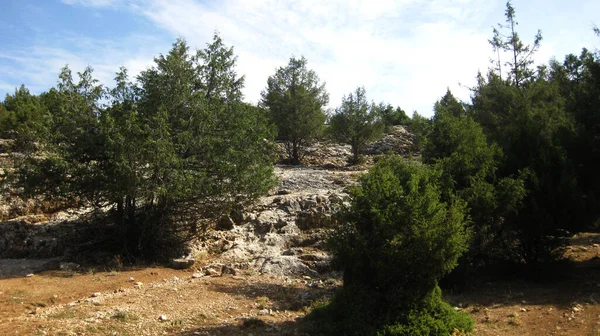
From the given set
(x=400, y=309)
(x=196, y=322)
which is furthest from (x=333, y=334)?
(x=196, y=322)

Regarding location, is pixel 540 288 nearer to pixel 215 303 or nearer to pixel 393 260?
pixel 393 260

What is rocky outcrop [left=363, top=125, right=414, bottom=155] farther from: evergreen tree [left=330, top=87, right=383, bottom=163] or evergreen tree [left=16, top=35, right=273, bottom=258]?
evergreen tree [left=16, top=35, right=273, bottom=258]

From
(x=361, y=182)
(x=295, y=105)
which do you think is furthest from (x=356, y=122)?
(x=361, y=182)

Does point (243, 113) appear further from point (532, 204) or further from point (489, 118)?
point (489, 118)

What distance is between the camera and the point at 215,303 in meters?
9.44

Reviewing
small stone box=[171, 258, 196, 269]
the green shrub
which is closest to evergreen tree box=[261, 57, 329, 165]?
small stone box=[171, 258, 196, 269]

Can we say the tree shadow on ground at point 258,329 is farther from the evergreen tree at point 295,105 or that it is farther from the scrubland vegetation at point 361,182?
the evergreen tree at point 295,105

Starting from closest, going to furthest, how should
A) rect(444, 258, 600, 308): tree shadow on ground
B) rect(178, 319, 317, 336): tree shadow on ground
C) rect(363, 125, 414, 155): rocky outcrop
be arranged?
1. rect(178, 319, 317, 336): tree shadow on ground
2. rect(444, 258, 600, 308): tree shadow on ground
3. rect(363, 125, 414, 155): rocky outcrop

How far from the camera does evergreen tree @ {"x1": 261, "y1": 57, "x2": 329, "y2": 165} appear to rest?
1083 inches

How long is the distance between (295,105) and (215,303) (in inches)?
762

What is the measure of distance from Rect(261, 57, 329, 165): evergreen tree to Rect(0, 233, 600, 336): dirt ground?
16.3m

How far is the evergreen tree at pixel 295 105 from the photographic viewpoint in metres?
27.5

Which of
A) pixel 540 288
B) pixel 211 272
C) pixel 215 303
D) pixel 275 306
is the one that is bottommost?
pixel 540 288

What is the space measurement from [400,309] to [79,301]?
6.26 m
